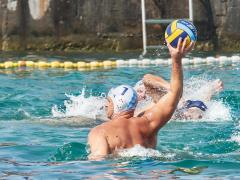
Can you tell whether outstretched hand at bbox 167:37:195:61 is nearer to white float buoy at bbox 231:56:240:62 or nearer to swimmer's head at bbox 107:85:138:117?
swimmer's head at bbox 107:85:138:117

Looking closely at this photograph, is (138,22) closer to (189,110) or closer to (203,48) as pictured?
(203,48)

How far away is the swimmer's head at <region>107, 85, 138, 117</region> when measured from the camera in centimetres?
666

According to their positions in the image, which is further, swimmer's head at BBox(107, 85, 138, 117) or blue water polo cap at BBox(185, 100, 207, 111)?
blue water polo cap at BBox(185, 100, 207, 111)

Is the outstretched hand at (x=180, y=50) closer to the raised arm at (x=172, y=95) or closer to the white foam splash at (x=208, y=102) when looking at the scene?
the raised arm at (x=172, y=95)

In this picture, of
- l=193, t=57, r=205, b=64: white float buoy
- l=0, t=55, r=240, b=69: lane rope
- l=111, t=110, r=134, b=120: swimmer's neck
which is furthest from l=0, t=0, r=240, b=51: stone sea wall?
l=111, t=110, r=134, b=120: swimmer's neck

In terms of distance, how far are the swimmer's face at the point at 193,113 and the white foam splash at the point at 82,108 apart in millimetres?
1193

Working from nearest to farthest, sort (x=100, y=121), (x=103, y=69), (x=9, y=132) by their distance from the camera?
1. (x=9, y=132)
2. (x=100, y=121)
3. (x=103, y=69)

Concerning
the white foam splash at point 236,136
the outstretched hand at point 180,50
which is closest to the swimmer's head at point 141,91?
the white foam splash at point 236,136

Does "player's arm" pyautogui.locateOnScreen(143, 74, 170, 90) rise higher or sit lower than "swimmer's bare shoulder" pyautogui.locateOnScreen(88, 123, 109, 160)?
higher

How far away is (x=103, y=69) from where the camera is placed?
15.8 m

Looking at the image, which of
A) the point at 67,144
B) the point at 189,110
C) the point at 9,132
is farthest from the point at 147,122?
the point at 189,110

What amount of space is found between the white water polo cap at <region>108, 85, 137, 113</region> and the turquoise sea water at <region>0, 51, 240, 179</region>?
381mm

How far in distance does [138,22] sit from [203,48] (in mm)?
1730

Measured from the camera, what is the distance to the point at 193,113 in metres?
10.2
